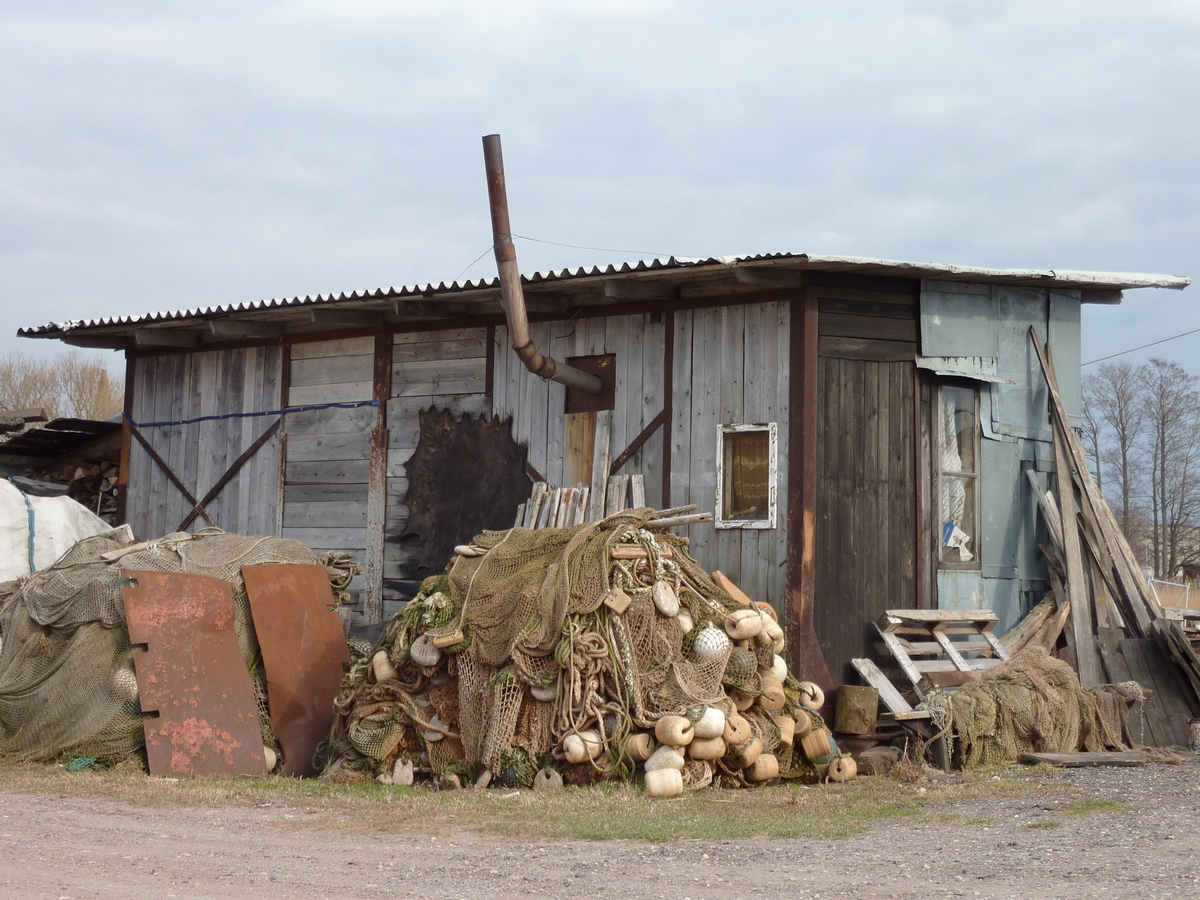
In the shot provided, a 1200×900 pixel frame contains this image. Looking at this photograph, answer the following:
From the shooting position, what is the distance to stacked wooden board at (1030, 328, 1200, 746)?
998cm

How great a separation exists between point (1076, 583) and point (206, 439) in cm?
918

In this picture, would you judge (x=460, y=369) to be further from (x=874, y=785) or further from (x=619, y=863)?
(x=619, y=863)

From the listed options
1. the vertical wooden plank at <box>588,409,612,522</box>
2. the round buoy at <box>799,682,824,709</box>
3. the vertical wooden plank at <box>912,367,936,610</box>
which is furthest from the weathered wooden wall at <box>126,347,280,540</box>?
the vertical wooden plank at <box>912,367,936,610</box>

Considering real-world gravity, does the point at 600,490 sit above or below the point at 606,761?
above

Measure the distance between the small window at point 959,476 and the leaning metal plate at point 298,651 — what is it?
537cm

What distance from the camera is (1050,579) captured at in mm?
11156

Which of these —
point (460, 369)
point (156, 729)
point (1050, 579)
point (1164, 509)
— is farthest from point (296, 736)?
point (1164, 509)

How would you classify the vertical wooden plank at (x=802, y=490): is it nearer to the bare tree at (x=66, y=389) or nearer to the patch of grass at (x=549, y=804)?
the patch of grass at (x=549, y=804)

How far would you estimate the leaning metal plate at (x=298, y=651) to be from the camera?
9219 mm

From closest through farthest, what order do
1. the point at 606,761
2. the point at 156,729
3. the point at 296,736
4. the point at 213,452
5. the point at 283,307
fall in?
the point at 606,761 → the point at 156,729 → the point at 296,736 → the point at 283,307 → the point at 213,452

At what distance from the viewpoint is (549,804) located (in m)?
7.13

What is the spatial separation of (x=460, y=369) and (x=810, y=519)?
155 inches

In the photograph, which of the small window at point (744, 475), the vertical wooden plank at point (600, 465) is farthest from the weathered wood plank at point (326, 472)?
the small window at point (744, 475)

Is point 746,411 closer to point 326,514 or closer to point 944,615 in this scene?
point 944,615
